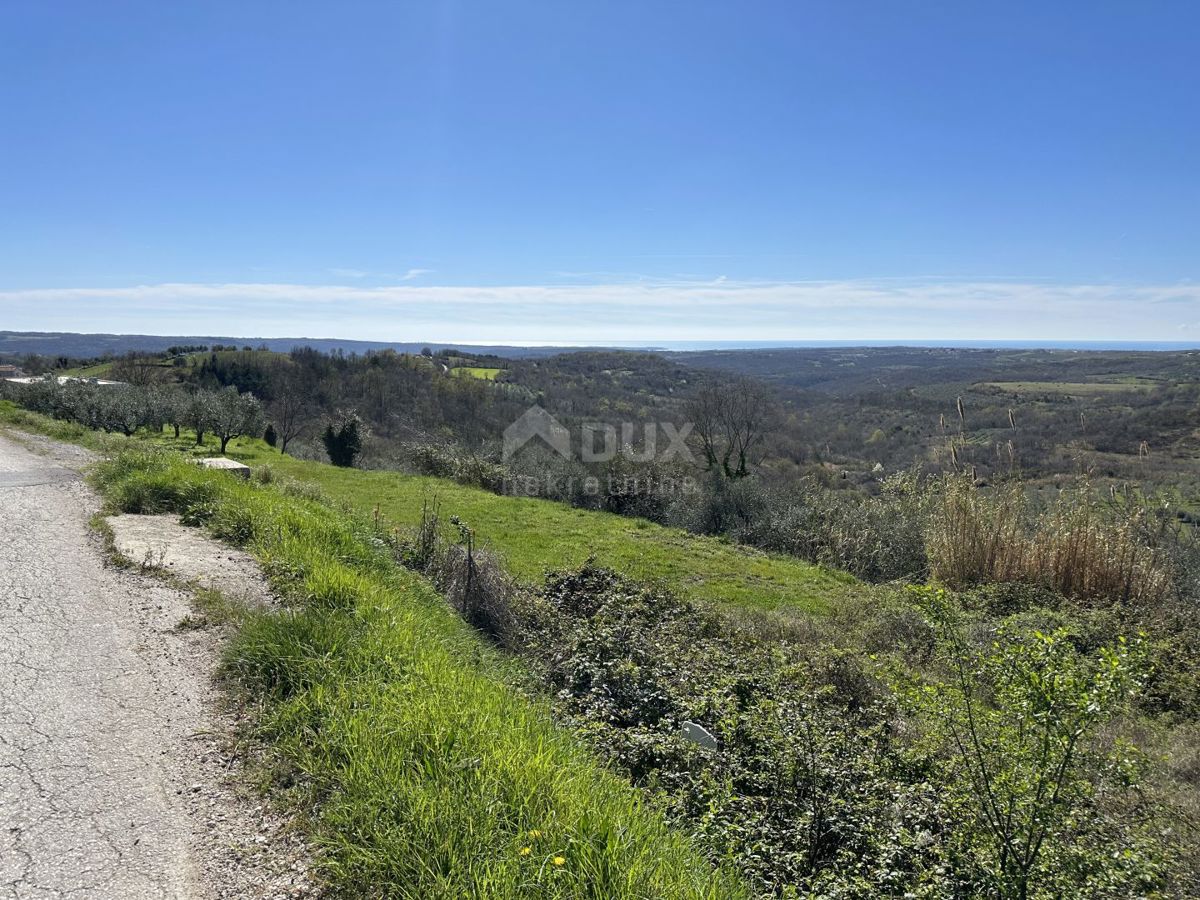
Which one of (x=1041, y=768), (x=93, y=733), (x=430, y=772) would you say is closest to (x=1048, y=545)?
(x=1041, y=768)

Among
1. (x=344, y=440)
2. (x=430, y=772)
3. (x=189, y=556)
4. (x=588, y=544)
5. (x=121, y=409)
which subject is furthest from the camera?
(x=344, y=440)

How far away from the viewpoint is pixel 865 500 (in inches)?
670

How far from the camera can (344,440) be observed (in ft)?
90.4

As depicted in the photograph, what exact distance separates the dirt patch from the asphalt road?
249mm

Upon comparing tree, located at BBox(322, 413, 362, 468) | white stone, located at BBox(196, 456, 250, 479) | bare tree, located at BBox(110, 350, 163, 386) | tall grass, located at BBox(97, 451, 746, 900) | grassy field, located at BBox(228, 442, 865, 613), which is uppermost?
bare tree, located at BBox(110, 350, 163, 386)

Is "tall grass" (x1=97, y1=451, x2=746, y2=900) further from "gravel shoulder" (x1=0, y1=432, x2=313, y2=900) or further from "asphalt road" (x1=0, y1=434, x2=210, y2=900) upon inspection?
"asphalt road" (x1=0, y1=434, x2=210, y2=900)

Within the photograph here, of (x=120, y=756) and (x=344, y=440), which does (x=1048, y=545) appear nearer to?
(x=120, y=756)

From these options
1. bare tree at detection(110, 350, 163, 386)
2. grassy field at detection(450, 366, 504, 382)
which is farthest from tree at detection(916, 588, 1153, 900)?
grassy field at detection(450, 366, 504, 382)

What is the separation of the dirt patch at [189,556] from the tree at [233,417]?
19.2 meters

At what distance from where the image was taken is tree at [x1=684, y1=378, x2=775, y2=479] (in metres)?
26.1

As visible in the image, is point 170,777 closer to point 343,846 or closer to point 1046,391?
point 343,846

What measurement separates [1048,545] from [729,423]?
1743cm

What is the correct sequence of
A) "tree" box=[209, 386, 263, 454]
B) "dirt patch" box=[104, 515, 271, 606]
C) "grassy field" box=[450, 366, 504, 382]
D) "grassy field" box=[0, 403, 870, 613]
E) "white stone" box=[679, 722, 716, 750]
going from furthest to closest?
"grassy field" box=[450, 366, 504, 382] → "tree" box=[209, 386, 263, 454] → "grassy field" box=[0, 403, 870, 613] → "dirt patch" box=[104, 515, 271, 606] → "white stone" box=[679, 722, 716, 750]

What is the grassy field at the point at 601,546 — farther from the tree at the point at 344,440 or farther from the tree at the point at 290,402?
the tree at the point at 290,402
